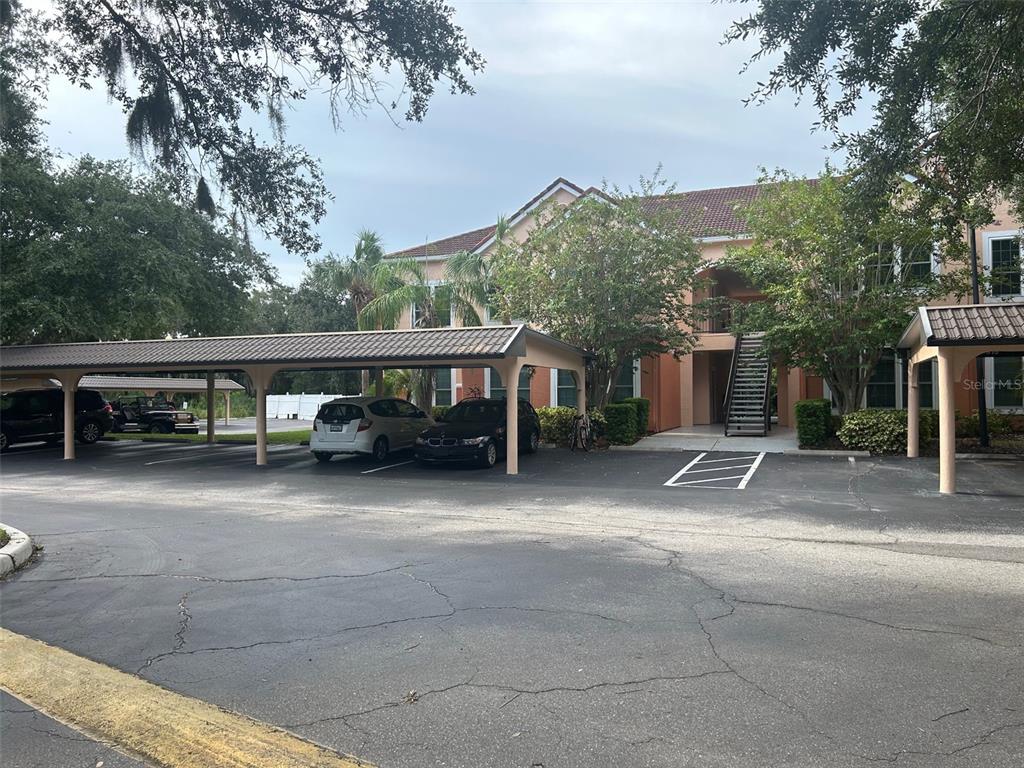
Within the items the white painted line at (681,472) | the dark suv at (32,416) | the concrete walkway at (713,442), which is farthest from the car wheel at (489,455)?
the dark suv at (32,416)

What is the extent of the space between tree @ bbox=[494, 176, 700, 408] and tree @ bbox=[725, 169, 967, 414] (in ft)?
6.30

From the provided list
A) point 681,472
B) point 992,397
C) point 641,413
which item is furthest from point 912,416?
point 641,413

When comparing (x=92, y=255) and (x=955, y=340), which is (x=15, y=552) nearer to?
(x=955, y=340)

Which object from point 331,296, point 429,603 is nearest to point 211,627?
point 429,603

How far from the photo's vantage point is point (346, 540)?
8.64 meters

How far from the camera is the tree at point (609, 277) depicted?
1991cm

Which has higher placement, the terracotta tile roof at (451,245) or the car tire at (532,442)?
the terracotta tile roof at (451,245)

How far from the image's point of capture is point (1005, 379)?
814 inches

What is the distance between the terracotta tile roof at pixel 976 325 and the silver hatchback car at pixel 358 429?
37.2 feet

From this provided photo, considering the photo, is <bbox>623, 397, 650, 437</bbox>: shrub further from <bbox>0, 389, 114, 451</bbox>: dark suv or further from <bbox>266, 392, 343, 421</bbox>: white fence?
<bbox>266, 392, 343, 421</bbox>: white fence

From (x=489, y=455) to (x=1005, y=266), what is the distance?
1462cm

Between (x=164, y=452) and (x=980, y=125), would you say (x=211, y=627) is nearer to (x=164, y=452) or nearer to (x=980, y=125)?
(x=980, y=125)

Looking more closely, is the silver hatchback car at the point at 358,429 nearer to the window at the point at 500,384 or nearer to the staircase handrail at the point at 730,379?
the window at the point at 500,384

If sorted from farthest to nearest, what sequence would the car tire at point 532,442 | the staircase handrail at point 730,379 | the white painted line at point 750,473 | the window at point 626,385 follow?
the window at point 626,385 < the staircase handrail at point 730,379 < the car tire at point 532,442 < the white painted line at point 750,473
